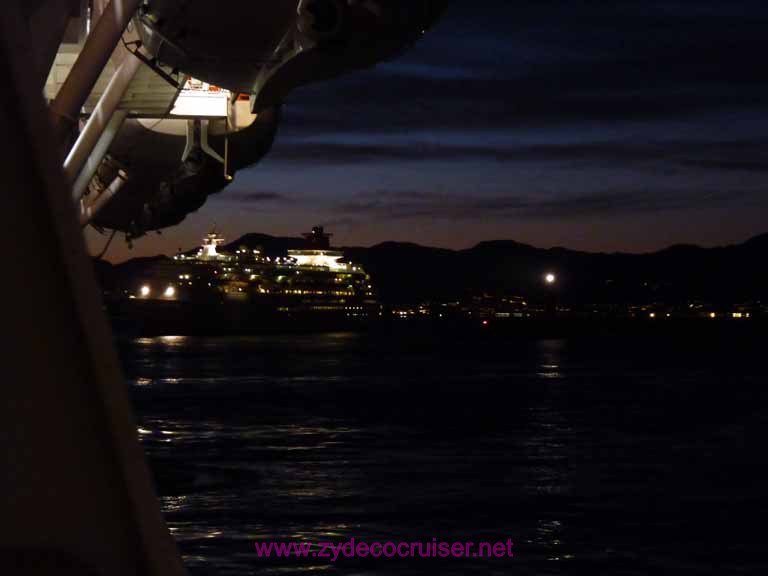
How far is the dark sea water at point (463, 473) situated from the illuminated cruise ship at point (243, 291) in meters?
67.8

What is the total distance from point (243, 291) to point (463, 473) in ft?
347

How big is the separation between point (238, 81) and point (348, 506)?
11.9m

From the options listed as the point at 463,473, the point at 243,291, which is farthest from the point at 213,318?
the point at 463,473

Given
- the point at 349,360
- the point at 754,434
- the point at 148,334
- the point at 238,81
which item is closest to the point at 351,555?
the point at 238,81

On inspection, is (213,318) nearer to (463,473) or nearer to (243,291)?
(243,291)

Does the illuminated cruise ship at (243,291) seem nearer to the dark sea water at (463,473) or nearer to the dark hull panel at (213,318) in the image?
the dark hull panel at (213,318)

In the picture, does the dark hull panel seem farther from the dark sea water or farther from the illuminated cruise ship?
the dark sea water

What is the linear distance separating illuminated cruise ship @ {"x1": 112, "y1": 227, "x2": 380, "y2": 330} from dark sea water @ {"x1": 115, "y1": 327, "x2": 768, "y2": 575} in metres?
67.8

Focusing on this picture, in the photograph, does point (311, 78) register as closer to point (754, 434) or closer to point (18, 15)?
point (18, 15)

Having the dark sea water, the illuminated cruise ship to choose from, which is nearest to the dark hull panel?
the illuminated cruise ship

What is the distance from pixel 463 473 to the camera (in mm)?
24938

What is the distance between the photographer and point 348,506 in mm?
19328

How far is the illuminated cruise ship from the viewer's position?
415 ft

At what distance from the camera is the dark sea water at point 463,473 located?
16.6 metres
